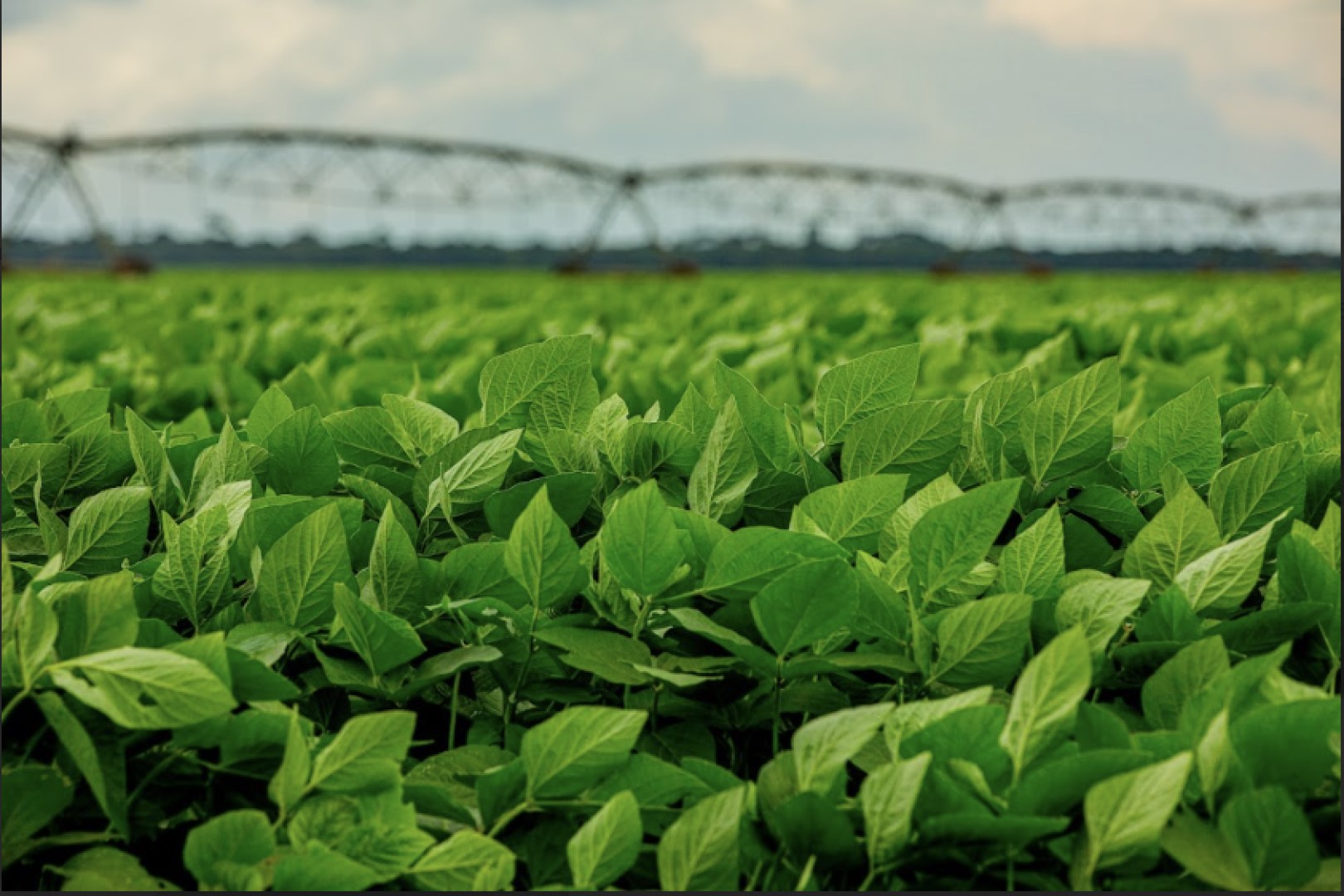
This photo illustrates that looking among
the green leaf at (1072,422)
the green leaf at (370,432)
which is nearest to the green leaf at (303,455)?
the green leaf at (370,432)

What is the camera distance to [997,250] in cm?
7519

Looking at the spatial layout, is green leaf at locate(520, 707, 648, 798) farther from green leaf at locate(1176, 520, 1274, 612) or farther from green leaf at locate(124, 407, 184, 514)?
green leaf at locate(124, 407, 184, 514)

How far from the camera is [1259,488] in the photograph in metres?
1.73

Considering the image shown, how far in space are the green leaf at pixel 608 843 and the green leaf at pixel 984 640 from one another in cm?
41

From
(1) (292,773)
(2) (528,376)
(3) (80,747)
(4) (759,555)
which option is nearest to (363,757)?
(1) (292,773)

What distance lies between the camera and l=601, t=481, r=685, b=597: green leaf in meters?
1.42

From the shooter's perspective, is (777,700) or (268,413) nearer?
(777,700)

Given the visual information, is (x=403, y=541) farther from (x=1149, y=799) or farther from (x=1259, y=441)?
(x=1259, y=441)

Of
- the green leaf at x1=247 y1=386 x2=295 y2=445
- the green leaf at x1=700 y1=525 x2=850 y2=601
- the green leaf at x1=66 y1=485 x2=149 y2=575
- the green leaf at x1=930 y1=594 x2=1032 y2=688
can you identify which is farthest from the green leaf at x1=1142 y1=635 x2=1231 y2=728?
the green leaf at x1=247 y1=386 x2=295 y2=445

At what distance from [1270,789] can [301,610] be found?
1043mm

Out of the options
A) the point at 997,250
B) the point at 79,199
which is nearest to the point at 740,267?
the point at 997,250

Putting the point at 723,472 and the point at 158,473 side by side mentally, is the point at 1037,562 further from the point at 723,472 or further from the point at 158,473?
the point at 158,473

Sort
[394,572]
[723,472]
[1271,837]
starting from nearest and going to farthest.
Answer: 1. [1271,837]
2. [394,572]
3. [723,472]

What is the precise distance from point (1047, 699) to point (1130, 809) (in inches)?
5.2
